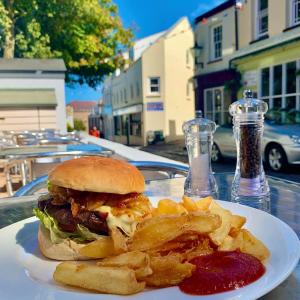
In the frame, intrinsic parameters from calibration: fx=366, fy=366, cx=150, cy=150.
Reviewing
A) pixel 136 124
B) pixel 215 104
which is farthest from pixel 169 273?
pixel 136 124

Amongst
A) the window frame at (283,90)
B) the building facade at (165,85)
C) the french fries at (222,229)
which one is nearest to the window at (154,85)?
the building facade at (165,85)

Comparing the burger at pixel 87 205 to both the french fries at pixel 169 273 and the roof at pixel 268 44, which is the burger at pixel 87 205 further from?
the roof at pixel 268 44

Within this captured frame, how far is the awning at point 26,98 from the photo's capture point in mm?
8375

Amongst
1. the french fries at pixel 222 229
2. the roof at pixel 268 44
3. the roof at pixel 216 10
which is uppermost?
the roof at pixel 216 10

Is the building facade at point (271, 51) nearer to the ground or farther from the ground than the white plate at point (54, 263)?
farther from the ground

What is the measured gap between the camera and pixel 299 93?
12.4 metres

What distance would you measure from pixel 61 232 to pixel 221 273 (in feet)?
2.31

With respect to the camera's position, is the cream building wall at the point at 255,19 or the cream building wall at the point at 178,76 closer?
the cream building wall at the point at 255,19

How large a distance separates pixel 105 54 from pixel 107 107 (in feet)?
76.9

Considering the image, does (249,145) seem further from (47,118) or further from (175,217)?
(47,118)

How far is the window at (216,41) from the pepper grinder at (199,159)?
1624cm

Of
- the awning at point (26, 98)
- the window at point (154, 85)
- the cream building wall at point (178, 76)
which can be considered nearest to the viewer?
the awning at point (26, 98)

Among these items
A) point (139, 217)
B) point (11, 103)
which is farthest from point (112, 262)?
point (11, 103)

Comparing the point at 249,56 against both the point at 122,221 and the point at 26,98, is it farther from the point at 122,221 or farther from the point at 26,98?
the point at 122,221
